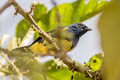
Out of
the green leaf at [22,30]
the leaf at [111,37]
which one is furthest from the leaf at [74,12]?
the leaf at [111,37]

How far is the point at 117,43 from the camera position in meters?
0.36

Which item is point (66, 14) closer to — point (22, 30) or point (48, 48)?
point (22, 30)

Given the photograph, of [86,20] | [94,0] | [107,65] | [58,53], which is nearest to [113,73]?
[107,65]

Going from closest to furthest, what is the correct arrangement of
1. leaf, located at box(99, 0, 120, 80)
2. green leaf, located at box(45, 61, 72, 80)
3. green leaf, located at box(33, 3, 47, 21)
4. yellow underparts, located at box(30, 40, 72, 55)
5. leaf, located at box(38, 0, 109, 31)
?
leaf, located at box(99, 0, 120, 80) → yellow underparts, located at box(30, 40, 72, 55) → green leaf, located at box(45, 61, 72, 80) → leaf, located at box(38, 0, 109, 31) → green leaf, located at box(33, 3, 47, 21)

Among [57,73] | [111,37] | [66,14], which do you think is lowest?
[57,73]

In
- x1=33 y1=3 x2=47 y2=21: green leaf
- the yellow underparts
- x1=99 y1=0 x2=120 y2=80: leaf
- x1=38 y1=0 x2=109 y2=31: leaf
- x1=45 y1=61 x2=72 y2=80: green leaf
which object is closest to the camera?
x1=99 y1=0 x2=120 y2=80: leaf

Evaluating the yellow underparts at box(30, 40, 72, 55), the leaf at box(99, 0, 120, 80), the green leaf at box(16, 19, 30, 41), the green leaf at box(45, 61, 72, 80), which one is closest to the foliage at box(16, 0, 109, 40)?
the green leaf at box(16, 19, 30, 41)

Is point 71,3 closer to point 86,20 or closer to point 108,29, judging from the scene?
point 86,20

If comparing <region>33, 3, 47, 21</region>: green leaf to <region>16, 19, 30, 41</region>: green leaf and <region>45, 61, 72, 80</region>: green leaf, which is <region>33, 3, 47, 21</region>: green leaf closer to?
<region>16, 19, 30, 41</region>: green leaf

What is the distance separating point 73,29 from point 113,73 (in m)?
2.90

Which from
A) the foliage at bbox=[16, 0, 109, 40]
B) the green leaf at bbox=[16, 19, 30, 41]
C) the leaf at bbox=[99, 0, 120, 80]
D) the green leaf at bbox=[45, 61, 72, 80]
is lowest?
the green leaf at bbox=[45, 61, 72, 80]

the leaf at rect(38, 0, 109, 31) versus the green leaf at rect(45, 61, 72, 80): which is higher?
the leaf at rect(38, 0, 109, 31)

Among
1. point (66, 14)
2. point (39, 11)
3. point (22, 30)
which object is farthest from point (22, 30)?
point (66, 14)

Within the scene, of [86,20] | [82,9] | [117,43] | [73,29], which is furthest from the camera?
[73,29]
